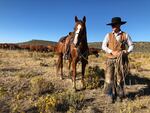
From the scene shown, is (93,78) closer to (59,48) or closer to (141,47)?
(59,48)

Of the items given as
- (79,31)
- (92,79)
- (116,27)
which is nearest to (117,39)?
(116,27)

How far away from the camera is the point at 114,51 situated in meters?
8.79

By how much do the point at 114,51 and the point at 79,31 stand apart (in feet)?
6.21

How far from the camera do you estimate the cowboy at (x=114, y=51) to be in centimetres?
871

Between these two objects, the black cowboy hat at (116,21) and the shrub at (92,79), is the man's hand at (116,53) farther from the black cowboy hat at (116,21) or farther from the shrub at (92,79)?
the shrub at (92,79)

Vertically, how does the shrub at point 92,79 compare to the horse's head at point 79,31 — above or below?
below

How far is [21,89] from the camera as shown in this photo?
10.2 metres

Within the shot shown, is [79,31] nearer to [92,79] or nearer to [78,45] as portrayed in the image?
[78,45]

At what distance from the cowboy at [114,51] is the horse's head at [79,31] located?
63.0 inches

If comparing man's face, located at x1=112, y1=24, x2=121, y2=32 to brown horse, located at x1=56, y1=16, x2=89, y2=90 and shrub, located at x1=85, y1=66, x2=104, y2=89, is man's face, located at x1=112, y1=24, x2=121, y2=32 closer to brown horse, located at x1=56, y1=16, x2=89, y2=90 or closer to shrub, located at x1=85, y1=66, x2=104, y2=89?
brown horse, located at x1=56, y1=16, x2=89, y2=90

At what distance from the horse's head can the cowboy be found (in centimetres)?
160

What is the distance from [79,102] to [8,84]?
302 cm

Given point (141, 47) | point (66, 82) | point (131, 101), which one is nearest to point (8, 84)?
point (66, 82)

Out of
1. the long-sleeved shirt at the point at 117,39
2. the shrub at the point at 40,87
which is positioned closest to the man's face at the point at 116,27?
the long-sleeved shirt at the point at 117,39
